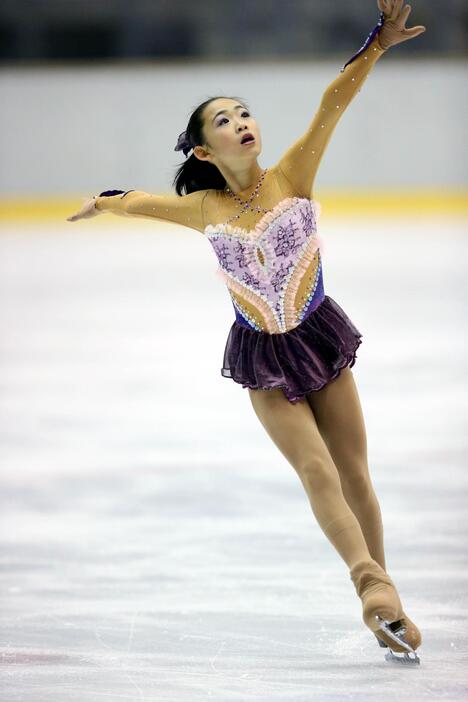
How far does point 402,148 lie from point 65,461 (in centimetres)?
844

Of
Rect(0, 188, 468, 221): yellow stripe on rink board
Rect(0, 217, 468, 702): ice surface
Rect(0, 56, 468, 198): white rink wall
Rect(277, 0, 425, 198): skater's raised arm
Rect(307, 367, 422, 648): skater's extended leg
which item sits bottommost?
Rect(0, 188, 468, 221): yellow stripe on rink board

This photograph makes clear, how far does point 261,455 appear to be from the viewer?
482cm

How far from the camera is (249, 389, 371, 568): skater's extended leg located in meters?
2.67

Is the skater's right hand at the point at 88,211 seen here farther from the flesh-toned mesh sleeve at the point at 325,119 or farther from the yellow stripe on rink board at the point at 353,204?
the yellow stripe on rink board at the point at 353,204

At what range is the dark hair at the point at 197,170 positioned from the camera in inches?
112

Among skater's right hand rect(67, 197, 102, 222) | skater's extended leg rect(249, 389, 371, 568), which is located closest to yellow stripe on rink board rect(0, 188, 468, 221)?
skater's right hand rect(67, 197, 102, 222)

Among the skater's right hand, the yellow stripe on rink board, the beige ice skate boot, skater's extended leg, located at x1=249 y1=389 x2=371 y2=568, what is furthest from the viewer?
the yellow stripe on rink board

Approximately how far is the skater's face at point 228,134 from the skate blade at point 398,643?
3.47 feet

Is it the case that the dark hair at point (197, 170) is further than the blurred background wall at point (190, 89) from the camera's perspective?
No

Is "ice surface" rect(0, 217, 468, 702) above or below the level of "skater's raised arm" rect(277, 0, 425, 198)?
below

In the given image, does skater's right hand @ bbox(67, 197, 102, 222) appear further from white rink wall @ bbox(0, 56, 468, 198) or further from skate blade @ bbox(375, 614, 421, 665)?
white rink wall @ bbox(0, 56, 468, 198)

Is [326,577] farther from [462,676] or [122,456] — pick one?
[122,456]

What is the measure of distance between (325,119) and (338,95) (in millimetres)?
60

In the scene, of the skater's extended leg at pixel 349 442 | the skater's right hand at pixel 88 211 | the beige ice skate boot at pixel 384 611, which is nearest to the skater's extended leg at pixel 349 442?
the skater's extended leg at pixel 349 442
